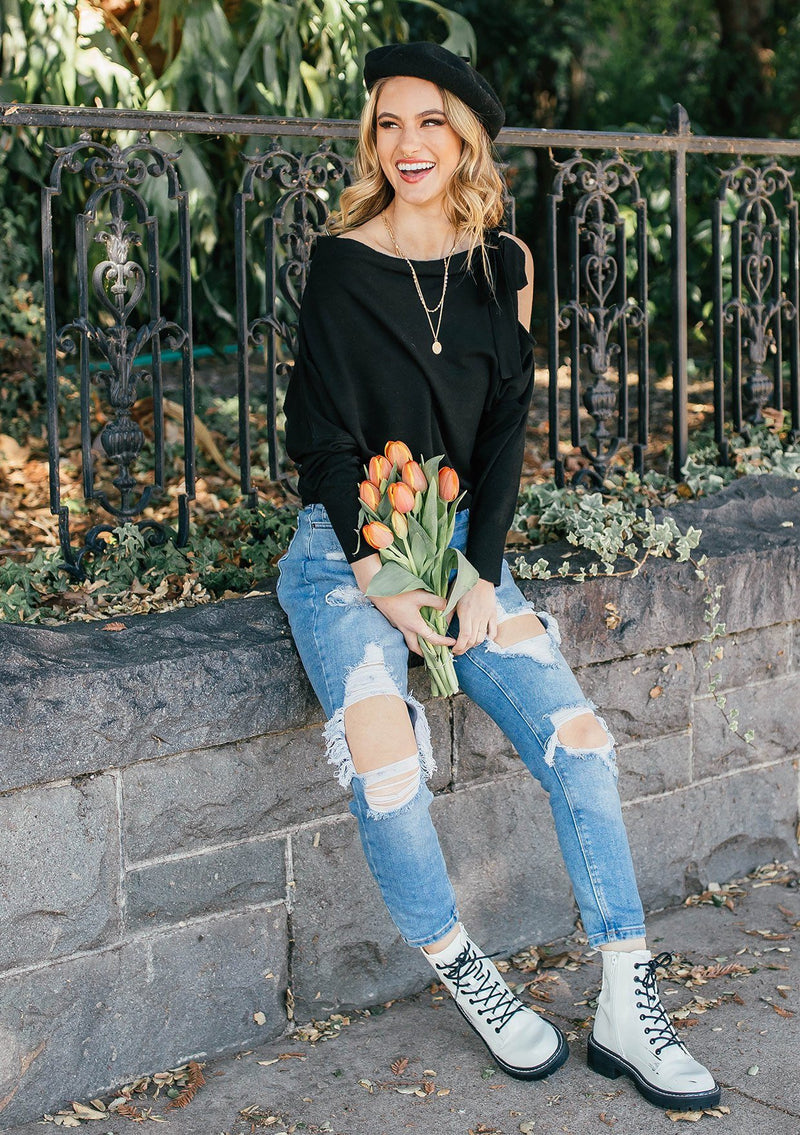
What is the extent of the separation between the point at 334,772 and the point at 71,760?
0.64 m

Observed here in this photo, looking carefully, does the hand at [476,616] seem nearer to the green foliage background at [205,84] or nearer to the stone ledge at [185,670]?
the stone ledge at [185,670]

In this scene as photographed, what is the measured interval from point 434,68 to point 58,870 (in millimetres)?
1872

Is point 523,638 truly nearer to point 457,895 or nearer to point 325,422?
point 325,422

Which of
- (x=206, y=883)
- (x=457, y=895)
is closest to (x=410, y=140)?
(x=206, y=883)

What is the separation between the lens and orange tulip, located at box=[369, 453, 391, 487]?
265cm

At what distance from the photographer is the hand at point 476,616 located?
2752 mm

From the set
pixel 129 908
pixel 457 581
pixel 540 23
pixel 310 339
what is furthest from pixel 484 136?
pixel 540 23

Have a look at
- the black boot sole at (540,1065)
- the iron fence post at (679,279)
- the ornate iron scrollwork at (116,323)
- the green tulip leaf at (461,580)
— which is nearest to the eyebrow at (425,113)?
the ornate iron scrollwork at (116,323)

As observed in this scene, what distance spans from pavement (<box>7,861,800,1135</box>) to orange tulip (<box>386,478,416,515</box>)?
1212mm

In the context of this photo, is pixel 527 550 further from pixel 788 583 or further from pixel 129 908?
pixel 129 908

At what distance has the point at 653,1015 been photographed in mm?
2643

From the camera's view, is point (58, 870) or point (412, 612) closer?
point (58, 870)

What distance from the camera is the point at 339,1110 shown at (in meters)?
2.61

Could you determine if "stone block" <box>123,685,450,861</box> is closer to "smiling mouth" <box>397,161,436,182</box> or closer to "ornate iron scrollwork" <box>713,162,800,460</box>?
"smiling mouth" <box>397,161,436,182</box>
